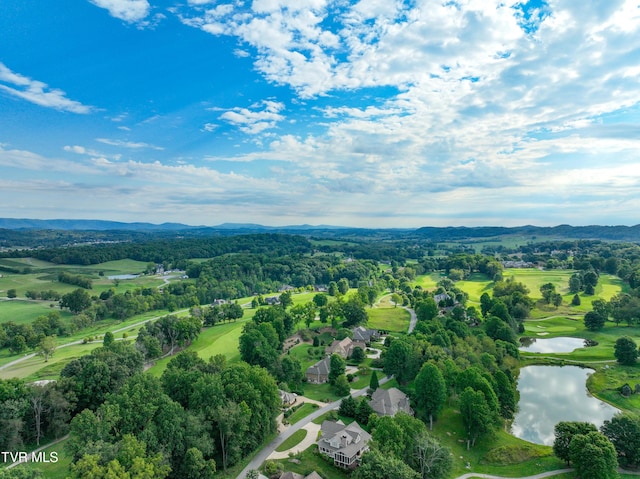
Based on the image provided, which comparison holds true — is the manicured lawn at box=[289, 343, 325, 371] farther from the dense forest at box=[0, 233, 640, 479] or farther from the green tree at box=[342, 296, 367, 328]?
the green tree at box=[342, 296, 367, 328]

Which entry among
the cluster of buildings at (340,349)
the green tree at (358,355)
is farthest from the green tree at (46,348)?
the green tree at (358,355)

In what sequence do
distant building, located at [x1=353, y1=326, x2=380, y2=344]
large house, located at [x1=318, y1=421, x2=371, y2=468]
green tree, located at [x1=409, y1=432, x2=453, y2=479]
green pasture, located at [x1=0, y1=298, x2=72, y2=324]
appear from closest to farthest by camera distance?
1. green tree, located at [x1=409, y1=432, x2=453, y2=479]
2. large house, located at [x1=318, y1=421, x2=371, y2=468]
3. distant building, located at [x1=353, y1=326, x2=380, y2=344]
4. green pasture, located at [x1=0, y1=298, x2=72, y2=324]

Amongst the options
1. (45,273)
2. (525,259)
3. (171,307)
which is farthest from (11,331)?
(525,259)

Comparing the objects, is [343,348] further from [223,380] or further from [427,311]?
[223,380]

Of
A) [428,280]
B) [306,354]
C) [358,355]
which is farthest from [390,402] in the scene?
[428,280]

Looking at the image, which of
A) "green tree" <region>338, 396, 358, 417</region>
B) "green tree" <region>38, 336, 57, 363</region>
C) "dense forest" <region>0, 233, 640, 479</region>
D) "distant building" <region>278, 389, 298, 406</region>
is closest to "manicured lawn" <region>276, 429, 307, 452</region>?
"dense forest" <region>0, 233, 640, 479</region>

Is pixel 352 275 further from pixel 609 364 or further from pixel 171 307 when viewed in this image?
pixel 609 364
